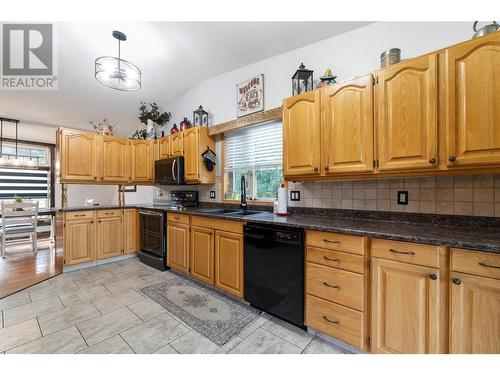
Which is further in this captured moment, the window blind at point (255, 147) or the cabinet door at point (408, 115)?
the window blind at point (255, 147)

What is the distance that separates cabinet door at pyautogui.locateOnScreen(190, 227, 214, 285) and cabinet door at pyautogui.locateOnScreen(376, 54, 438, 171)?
1.86 metres

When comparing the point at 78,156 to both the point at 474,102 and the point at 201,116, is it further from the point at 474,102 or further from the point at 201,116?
the point at 474,102

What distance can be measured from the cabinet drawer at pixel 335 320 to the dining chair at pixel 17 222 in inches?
196

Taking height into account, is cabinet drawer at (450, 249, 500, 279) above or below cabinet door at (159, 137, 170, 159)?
below

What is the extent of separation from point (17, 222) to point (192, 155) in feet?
11.5

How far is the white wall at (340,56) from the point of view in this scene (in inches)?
70.1


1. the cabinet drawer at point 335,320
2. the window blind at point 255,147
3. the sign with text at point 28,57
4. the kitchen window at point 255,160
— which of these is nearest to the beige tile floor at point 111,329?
the cabinet drawer at point 335,320

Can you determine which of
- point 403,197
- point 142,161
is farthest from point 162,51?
point 403,197

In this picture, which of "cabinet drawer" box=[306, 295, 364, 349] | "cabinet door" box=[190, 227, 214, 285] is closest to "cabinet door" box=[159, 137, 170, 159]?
"cabinet door" box=[190, 227, 214, 285]

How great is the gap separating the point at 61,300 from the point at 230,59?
11.2ft

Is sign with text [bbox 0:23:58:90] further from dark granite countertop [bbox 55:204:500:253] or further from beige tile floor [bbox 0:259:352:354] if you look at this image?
dark granite countertop [bbox 55:204:500:253]

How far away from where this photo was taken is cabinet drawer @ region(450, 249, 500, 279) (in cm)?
107

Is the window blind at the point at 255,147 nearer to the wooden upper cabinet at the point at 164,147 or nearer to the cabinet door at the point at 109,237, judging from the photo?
the wooden upper cabinet at the point at 164,147

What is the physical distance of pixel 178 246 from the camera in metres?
2.89
